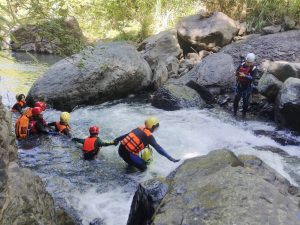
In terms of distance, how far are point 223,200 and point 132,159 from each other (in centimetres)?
336

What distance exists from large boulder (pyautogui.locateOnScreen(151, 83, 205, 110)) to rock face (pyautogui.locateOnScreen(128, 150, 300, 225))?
237 inches

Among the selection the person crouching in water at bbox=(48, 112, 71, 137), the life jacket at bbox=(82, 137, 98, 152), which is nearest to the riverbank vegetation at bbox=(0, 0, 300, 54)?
the person crouching in water at bbox=(48, 112, 71, 137)

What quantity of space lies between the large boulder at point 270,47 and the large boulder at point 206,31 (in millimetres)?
720


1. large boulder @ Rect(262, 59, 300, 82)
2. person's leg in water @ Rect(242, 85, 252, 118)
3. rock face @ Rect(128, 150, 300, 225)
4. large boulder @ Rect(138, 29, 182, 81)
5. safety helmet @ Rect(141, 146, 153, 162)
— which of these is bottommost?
large boulder @ Rect(138, 29, 182, 81)

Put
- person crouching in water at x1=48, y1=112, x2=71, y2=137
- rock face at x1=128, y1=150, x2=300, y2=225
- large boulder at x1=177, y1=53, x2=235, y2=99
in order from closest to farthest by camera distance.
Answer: rock face at x1=128, y1=150, x2=300, y2=225 → person crouching in water at x1=48, y1=112, x2=71, y2=137 → large boulder at x1=177, y1=53, x2=235, y2=99

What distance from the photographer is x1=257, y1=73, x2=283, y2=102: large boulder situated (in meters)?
10.0

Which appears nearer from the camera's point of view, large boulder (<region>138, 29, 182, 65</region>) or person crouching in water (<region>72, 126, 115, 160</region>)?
person crouching in water (<region>72, 126, 115, 160</region>)

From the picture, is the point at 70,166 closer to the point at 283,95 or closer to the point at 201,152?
the point at 201,152

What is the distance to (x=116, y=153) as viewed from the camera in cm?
786

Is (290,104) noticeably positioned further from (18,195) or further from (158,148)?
(18,195)

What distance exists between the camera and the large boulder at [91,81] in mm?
10680

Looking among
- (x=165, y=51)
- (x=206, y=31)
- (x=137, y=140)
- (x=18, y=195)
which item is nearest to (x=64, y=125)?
(x=137, y=140)

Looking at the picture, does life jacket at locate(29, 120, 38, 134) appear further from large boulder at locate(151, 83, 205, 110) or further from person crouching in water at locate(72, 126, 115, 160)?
large boulder at locate(151, 83, 205, 110)

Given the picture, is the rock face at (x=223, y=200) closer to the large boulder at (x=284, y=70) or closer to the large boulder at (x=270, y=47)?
the large boulder at (x=284, y=70)
